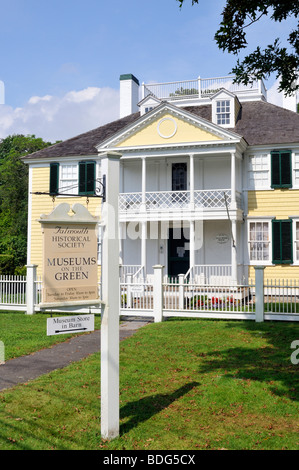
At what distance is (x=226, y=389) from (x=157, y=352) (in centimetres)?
287

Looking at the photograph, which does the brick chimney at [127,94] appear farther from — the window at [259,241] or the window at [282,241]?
the window at [282,241]

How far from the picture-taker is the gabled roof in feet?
66.4

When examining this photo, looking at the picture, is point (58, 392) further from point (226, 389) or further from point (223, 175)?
point (223, 175)

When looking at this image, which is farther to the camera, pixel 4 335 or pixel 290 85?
pixel 4 335

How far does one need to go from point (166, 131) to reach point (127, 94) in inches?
291

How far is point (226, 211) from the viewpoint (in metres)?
19.0

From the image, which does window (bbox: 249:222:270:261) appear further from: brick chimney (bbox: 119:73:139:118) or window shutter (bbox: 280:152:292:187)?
brick chimney (bbox: 119:73:139:118)

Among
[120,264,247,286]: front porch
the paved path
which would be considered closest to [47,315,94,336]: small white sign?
the paved path

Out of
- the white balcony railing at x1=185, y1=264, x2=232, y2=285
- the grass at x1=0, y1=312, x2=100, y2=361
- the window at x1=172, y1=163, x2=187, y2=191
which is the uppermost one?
the window at x1=172, y1=163, x2=187, y2=191

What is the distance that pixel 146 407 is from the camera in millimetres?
6551

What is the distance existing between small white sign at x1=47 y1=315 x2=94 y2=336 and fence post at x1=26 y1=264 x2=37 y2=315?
10.2 m

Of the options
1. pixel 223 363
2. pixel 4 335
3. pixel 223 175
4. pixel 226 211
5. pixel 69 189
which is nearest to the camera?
pixel 223 363

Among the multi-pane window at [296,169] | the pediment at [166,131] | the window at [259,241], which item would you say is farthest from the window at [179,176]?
the multi-pane window at [296,169]

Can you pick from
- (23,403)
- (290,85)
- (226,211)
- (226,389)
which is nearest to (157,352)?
(226,389)
